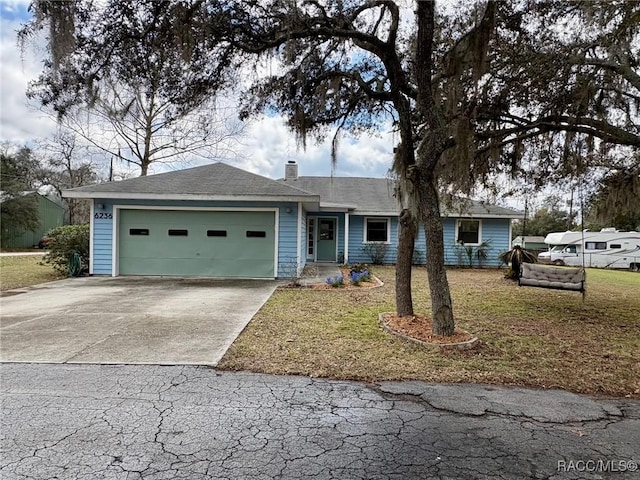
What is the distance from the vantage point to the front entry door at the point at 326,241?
16.6 meters

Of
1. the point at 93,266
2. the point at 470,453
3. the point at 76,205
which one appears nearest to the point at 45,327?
the point at 470,453

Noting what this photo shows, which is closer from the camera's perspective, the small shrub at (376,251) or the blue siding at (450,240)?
the small shrub at (376,251)

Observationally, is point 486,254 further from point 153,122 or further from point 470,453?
point 153,122

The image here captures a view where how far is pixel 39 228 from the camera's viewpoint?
91.3 ft

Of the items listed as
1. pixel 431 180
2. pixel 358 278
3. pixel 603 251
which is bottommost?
pixel 358 278

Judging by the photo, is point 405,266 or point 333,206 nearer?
point 405,266

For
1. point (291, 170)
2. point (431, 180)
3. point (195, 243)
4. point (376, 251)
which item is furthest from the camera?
point (291, 170)

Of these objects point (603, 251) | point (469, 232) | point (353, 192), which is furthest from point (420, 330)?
point (603, 251)

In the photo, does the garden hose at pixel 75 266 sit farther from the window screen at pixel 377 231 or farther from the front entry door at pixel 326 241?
the window screen at pixel 377 231

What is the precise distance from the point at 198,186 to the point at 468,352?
904 centimetres

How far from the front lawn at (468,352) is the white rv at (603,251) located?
17.9 m

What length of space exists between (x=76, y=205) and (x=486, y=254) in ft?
100.0

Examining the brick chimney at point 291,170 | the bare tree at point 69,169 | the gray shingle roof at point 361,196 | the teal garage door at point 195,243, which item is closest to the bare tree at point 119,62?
the teal garage door at point 195,243

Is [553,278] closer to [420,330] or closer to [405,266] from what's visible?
[405,266]
